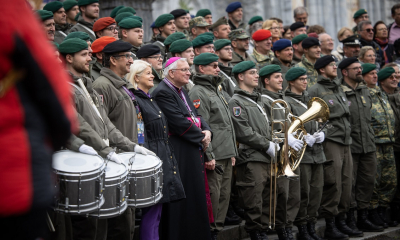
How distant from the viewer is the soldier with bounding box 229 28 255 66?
10016 millimetres

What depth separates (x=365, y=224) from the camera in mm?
9492

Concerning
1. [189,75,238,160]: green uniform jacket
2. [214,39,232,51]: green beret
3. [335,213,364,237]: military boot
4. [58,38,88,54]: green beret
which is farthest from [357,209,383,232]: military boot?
[58,38,88,54]: green beret

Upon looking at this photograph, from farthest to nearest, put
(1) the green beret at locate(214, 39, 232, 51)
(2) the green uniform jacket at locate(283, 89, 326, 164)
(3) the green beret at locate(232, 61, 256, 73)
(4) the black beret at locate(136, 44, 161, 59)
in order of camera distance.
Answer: (1) the green beret at locate(214, 39, 232, 51) < (2) the green uniform jacket at locate(283, 89, 326, 164) < (3) the green beret at locate(232, 61, 256, 73) < (4) the black beret at locate(136, 44, 161, 59)

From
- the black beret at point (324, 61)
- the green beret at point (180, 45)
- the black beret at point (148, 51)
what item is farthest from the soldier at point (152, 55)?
the black beret at point (324, 61)

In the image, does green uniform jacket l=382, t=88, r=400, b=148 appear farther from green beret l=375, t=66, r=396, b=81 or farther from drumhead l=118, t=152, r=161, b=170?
drumhead l=118, t=152, r=161, b=170

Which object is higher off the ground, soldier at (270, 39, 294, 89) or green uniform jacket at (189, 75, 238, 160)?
soldier at (270, 39, 294, 89)

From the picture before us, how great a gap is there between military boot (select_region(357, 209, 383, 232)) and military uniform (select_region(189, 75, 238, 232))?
3.24 metres

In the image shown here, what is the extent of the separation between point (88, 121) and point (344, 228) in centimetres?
515

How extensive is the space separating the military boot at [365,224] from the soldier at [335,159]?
1.97 ft

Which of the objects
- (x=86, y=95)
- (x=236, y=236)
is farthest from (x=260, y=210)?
(x=86, y=95)

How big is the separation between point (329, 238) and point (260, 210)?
182 centimetres

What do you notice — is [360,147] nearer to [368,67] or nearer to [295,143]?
[368,67]

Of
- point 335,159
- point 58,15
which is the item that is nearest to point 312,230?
point 335,159

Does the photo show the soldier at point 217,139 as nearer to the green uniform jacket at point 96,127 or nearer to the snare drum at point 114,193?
the green uniform jacket at point 96,127
